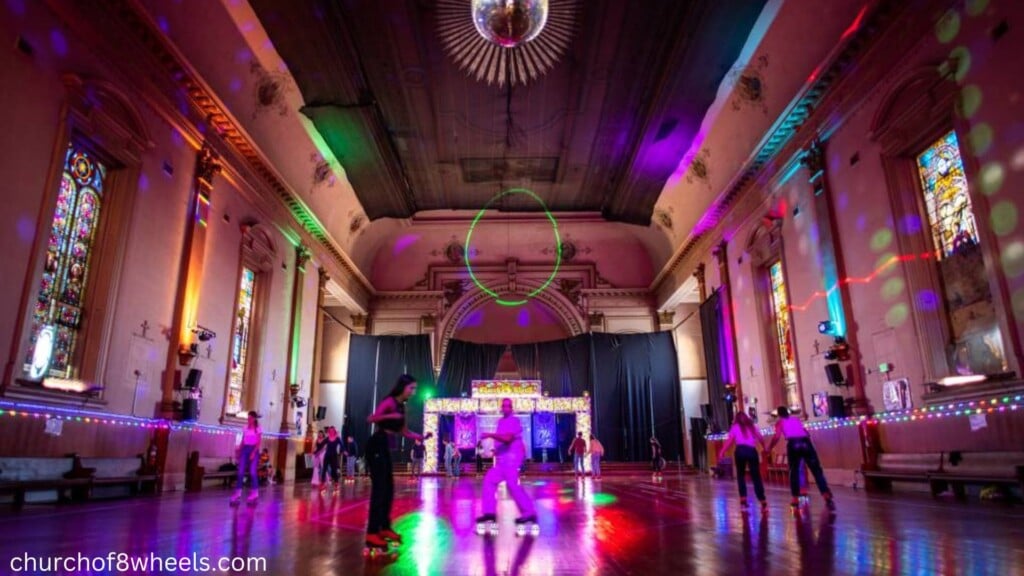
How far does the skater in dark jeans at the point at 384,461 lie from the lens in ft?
13.3

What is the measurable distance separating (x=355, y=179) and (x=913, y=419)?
49.0 ft

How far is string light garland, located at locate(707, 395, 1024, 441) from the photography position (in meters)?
7.67

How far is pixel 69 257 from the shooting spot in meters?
9.27

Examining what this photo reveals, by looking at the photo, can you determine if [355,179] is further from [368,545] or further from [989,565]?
[989,565]

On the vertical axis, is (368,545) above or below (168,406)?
below

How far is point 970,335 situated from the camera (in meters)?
8.46

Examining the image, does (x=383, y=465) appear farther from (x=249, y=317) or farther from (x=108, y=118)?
(x=249, y=317)

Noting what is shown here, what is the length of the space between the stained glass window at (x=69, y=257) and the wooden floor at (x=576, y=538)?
8.66ft

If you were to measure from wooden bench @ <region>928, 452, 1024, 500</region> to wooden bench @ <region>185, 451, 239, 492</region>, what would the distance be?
11270 millimetres

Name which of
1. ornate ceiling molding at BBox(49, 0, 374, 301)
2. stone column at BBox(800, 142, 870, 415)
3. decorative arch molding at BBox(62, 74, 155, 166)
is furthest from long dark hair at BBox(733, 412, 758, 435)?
ornate ceiling molding at BBox(49, 0, 374, 301)

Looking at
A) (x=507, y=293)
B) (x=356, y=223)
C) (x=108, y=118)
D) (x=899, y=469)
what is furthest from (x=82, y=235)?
(x=507, y=293)

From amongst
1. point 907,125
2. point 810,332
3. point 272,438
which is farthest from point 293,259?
point 907,125

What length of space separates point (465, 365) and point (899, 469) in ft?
54.2

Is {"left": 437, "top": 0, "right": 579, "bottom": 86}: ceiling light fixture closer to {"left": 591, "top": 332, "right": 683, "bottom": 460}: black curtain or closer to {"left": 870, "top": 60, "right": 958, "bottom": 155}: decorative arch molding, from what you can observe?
{"left": 870, "top": 60, "right": 958, "bottom": 155}: decorative arch molding
